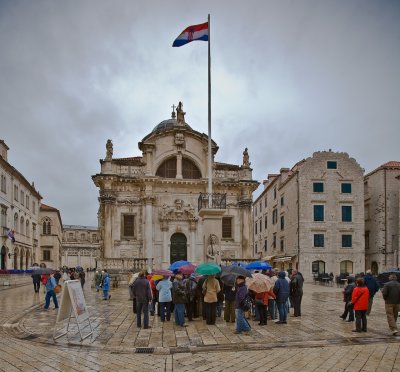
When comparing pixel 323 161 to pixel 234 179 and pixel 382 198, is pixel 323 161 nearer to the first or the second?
pixel 382 198

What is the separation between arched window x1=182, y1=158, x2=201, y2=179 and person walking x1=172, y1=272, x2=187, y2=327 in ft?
75.4

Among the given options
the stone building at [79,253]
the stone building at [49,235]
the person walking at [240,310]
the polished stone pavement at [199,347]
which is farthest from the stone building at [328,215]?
the stone building at [79,253]

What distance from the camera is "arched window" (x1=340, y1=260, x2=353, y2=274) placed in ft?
129

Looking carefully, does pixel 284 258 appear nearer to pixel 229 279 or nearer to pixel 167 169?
pixel 167 169

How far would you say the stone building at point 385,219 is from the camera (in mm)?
39938

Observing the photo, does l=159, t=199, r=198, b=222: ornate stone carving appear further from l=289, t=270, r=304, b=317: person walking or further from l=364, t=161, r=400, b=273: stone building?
l=289, t=270, r=304, b=317: person walking

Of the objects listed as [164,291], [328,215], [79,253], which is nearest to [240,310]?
[164,291]

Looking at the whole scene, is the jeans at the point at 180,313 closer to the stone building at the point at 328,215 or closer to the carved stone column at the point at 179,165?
the carved stone column at the point at 179,165

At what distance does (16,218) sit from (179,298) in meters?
36.9

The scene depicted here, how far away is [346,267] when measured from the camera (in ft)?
129

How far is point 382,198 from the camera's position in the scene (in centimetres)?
4094

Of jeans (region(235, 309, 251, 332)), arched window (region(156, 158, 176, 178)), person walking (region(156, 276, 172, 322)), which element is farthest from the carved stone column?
jeans (region(235, 309, 251, 332))

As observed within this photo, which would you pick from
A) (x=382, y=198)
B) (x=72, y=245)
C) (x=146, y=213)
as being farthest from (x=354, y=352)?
(x=72, y=245)

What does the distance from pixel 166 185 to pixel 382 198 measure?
21.1 metres
